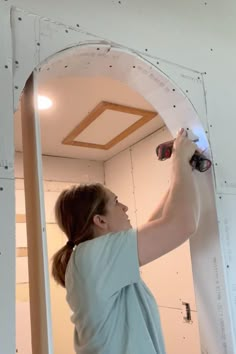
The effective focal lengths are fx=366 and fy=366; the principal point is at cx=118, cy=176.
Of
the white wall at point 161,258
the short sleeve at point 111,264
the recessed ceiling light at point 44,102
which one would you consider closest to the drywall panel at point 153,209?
the white wall at point 161,258

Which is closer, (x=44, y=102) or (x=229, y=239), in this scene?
(x=229, y=239)

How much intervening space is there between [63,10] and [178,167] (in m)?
0.64

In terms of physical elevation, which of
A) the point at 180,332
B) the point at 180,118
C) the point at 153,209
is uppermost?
the point at 180,118

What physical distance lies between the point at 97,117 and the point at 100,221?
3.85 feet

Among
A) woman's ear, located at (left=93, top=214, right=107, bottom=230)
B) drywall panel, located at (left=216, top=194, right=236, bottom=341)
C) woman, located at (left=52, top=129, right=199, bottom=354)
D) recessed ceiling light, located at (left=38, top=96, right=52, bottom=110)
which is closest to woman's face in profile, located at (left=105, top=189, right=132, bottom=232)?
woman's ear, located at (left=93, top=214, right=107, bottom=230)

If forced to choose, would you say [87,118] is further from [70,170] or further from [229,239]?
[229,239]

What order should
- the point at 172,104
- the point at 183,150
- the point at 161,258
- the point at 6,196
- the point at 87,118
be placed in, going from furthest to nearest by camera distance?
the point at 161,258 → the point at 87,118 → the point at 172,104 → the point at 183,150 → the point at 6,196

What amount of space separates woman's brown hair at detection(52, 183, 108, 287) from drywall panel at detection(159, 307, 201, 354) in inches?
49.5

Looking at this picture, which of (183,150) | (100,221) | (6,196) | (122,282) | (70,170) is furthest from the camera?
(70,170)

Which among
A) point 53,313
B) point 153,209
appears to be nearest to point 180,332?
point 153,209

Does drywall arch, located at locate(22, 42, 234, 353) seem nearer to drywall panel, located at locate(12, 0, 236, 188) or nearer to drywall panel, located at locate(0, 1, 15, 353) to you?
drywall panel, located at locate(12, 0, 236, 188)

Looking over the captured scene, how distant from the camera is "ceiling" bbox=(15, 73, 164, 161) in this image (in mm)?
1899

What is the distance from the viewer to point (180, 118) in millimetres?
1494

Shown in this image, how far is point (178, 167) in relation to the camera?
4.10 ft
